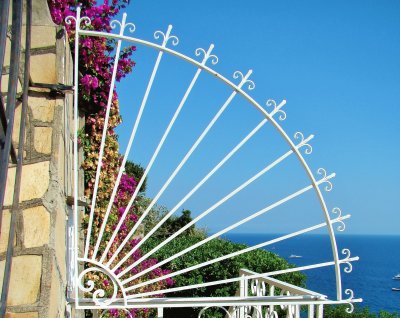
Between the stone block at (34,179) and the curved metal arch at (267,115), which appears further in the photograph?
the curved metal arch at (267,115)

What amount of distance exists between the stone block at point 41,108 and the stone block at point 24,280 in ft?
1.65

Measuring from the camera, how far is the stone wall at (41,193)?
5.93 ft

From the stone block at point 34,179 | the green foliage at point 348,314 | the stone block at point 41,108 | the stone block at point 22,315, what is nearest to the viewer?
the stone block at point 22,315

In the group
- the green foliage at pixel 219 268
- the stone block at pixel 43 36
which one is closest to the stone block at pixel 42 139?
the stone block at pixel 43 36

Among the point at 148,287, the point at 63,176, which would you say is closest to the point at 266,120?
the point at 63,176

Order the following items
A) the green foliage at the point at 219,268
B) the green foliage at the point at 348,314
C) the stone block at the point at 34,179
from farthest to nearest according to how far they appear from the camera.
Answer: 1. the green foliage at the point at 219,268
2. the green foliage at the point at 348,314
3. the stone block at the point at 34,179

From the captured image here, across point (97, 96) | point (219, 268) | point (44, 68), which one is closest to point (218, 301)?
point (44, 68)

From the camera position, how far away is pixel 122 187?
5.02 meters

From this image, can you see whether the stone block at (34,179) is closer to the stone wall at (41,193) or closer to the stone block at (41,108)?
the stone wall at (41,193)

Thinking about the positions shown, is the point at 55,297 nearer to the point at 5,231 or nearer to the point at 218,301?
the point at 5,231

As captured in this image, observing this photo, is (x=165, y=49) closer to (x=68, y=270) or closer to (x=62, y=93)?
(x=62, y=93)

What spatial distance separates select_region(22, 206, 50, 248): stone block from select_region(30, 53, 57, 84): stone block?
485 millimetres

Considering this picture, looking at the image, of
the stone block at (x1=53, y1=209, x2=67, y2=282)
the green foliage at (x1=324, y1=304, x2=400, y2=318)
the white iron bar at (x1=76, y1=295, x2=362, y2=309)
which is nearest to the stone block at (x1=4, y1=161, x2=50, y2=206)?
the stone block at (x1=53, y1=209, x2=67, y2=282)

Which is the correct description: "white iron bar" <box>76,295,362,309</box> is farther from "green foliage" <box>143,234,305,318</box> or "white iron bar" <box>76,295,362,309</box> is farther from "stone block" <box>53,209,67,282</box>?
"green foliage" <box>143,234,305,318</box>
